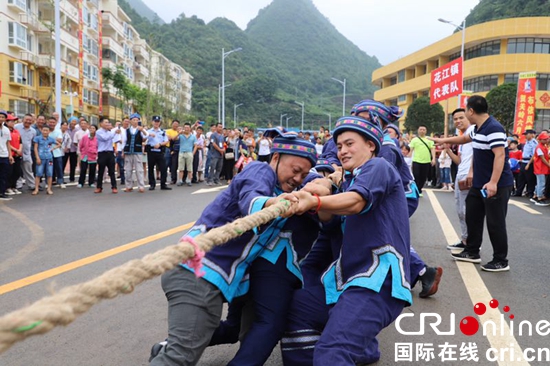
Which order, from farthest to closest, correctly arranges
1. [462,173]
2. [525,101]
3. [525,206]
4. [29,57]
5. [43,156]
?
[29,57] < [525,101] < [525,206] < [43,156] < [462,173]

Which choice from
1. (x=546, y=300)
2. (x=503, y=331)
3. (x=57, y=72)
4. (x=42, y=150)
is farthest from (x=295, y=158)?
(x=57, y=72)

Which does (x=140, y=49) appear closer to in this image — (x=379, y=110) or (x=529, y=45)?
(x=529, y=45)

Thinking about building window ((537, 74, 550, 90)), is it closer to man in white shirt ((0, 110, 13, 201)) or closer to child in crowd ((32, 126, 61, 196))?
child in crowd ((32, 126, 61, 196))

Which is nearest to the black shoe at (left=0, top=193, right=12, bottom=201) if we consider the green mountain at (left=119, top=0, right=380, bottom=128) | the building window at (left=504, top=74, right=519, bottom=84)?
the building window at (left=504, top=74, right=519, bottom=84)

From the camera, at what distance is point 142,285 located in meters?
4.23

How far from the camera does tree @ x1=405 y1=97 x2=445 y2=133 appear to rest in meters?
42.6

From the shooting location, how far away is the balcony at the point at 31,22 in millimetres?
33219

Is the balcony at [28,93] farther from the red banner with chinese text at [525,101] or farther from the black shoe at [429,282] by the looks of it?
the black shoe at [429,282]

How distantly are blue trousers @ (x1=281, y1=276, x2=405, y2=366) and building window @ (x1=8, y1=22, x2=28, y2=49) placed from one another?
35.9 m

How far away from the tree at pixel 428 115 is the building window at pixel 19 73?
1299 inches

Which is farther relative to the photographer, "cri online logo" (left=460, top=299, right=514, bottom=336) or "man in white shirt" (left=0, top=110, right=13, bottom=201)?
"man in white shirt" (left=0, top=110, right=13, bottom=201)

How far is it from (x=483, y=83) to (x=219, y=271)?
147 feet

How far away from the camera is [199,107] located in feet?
292

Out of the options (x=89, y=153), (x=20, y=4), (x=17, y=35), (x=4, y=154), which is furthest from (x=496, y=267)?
(x=20, y=4)
